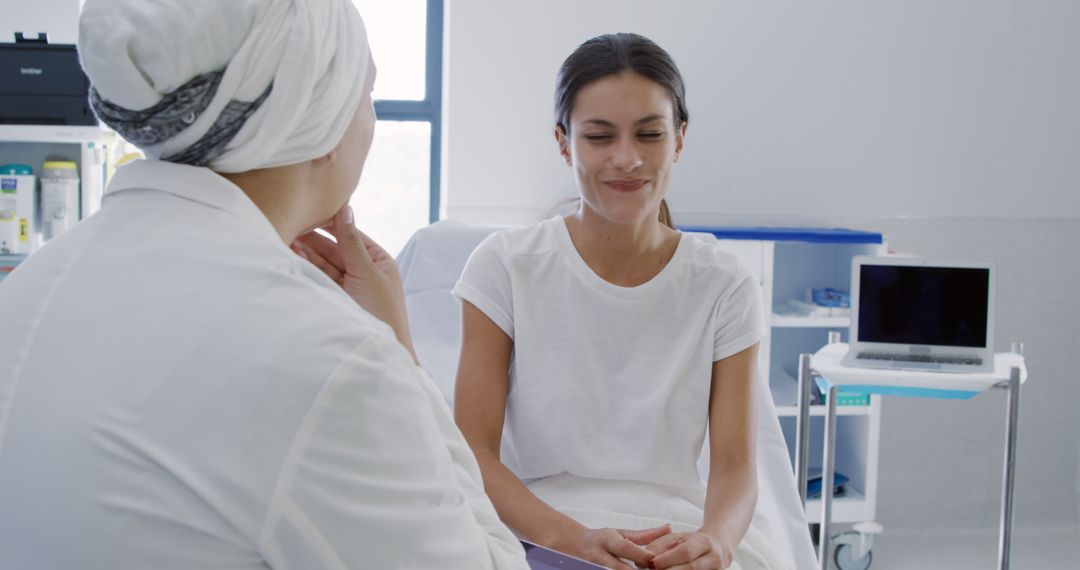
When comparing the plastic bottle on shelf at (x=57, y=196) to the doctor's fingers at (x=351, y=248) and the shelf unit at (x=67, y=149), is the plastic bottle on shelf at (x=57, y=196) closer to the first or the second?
the shelf unit at (x=67, y=149)

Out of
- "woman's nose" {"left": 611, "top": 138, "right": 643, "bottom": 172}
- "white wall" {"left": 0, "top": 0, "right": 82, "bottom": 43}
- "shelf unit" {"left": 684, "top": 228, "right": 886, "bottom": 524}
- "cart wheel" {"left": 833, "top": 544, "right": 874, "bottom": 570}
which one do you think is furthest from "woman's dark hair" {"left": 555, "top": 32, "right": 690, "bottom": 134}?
"white wall" {"left": 0, "top": 0, "right": 82, "bottom": 43}

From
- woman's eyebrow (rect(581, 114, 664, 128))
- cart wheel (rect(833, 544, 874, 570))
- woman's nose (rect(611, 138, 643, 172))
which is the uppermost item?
woman's eyebrow (rect(581, 114, 664, 128))

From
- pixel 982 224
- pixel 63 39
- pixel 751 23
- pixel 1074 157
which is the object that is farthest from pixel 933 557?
pixel 63 39

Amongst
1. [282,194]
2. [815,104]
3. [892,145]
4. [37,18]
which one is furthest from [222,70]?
[37,18]

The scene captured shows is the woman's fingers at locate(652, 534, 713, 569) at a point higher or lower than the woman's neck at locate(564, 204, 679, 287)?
lower

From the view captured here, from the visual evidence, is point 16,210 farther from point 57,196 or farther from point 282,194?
point 282,194

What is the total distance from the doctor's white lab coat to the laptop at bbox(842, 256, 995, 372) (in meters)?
1.89

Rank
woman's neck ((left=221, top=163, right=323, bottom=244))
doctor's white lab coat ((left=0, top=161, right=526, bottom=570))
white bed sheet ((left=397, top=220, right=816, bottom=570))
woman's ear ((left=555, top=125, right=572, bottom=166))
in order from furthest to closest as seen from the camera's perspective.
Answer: white bed sheet ((left=397, top=220, right=816, bottom=570)) < woman's ear ((left=555, top=125, right=572, bottom=166)) < woman's neck ((left=221, top=163, right=323, bottom=244)) < doctor's white lab coat ((left=0, top=161, right=526, bottom=570))

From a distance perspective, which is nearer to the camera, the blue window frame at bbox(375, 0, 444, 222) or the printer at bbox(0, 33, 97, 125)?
the printer at bbox(0, 33, 97, 125)

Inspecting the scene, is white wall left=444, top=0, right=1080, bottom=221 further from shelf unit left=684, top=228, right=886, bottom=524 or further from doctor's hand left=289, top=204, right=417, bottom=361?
doctor's hand left=289, top=204, right=417, bottom=361

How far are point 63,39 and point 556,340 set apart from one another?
269 centimetres

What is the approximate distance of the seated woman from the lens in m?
1.46

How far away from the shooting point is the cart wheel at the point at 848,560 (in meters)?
→ 3.01

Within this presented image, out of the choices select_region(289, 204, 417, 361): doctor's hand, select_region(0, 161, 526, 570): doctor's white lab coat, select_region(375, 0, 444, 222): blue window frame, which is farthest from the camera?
select_region(375, 0, 444, 222): blue window frame
